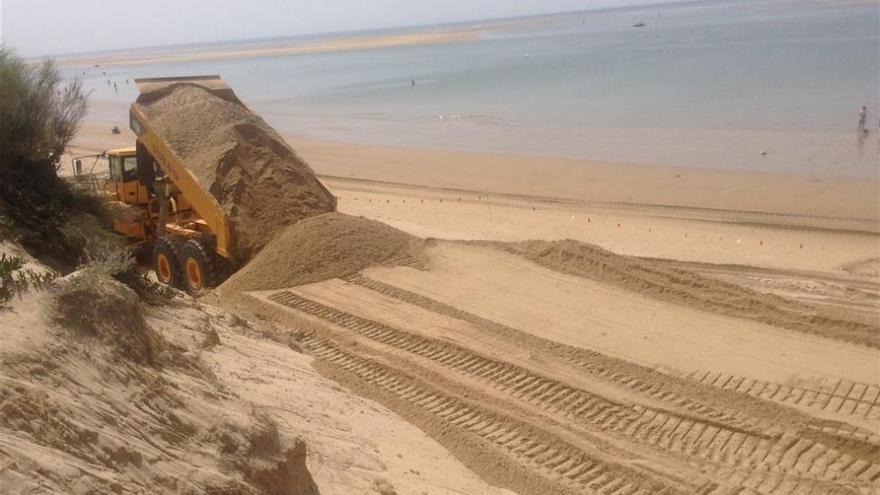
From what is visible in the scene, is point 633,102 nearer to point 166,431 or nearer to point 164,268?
point 164,268

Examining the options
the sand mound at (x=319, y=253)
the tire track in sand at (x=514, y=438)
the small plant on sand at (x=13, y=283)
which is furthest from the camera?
the sand mound at (x=319, y=253)

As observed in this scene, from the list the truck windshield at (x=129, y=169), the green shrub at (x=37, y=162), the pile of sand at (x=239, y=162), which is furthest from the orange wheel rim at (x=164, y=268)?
the green shrub at (x=37, y=162)

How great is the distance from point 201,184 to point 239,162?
802 millimetres

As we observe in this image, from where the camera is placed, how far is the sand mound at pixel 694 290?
9.58 meters

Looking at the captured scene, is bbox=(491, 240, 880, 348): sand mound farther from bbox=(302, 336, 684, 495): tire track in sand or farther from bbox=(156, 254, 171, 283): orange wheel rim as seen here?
bbox=(156, 254, 171, 283): orange wheel rim

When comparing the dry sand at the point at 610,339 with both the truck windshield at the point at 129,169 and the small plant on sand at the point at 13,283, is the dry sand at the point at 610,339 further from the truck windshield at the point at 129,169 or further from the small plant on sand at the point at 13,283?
the truck windshield at the point at 129,169

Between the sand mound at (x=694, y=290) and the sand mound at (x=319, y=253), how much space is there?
6.25 ft

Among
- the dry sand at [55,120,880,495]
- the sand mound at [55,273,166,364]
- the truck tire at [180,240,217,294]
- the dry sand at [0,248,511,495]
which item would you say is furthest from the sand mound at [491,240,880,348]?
the sand mound at [55,273,166,364]

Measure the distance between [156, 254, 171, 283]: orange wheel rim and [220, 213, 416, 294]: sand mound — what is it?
3.89ft

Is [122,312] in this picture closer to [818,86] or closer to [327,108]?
[818,86]

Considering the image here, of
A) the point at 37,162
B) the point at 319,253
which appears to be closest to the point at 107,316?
the point at 37,162

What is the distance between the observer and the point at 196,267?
39.3 ft

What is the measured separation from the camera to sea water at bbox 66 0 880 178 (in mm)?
Result: 24734

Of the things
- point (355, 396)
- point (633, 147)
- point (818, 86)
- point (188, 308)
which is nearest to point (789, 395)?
point (355, 396)
